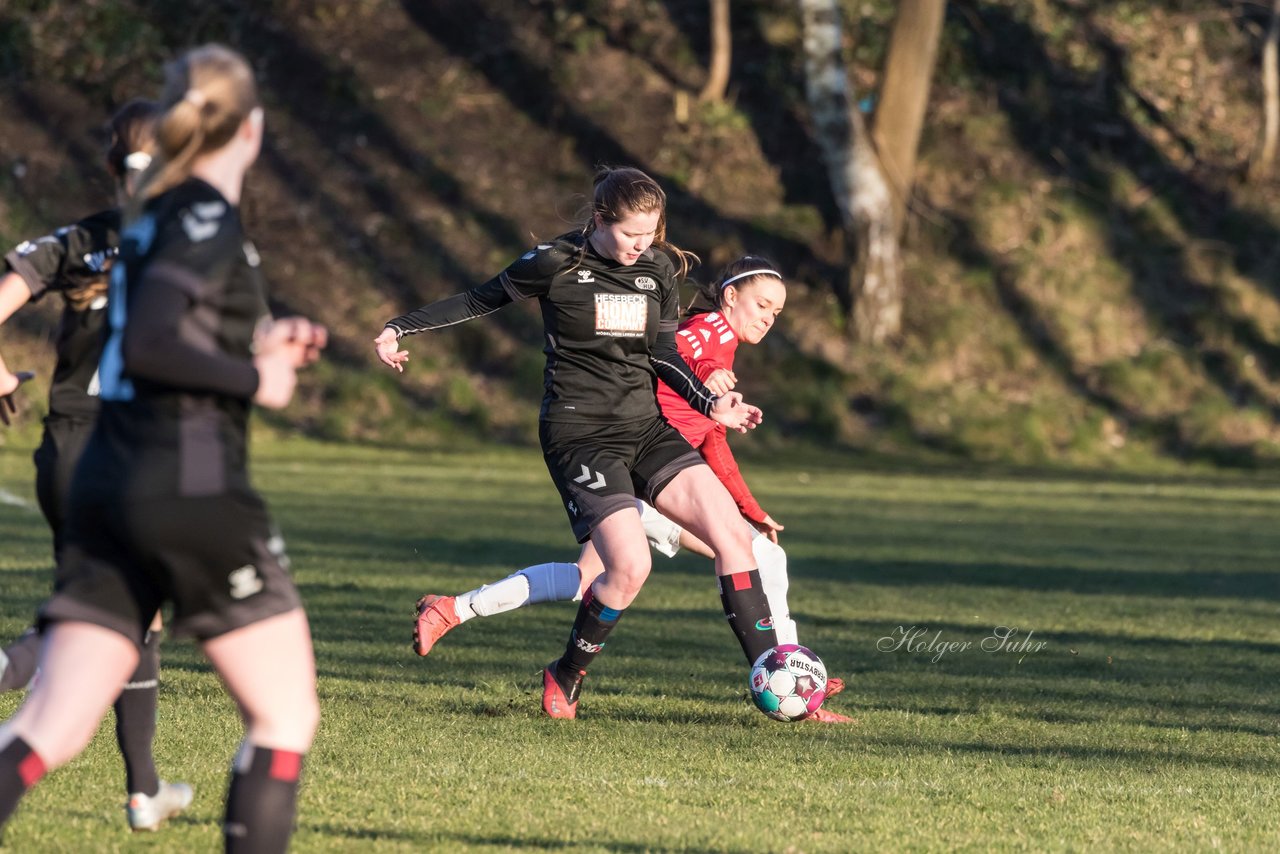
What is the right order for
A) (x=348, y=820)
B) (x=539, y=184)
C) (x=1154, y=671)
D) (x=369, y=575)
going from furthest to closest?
1. (x=539, y=184)
2. (x=369, y=575)
3. (x=1154, y=671)
4. (x=348, y=820)

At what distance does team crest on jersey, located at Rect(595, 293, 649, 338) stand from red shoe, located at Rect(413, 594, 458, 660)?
128 centimetres

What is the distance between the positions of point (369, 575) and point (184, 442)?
25.7 feet

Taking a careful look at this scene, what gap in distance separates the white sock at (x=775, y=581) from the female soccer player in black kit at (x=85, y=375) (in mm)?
2954

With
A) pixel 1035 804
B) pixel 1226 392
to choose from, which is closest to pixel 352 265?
pixel 1226 392

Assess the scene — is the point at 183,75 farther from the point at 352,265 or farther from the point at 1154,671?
the point at 352,265

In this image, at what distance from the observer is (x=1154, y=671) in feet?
27.2

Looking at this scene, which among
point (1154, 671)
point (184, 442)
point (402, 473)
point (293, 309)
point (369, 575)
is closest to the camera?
point (184, 442)

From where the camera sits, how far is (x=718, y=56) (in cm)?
2956

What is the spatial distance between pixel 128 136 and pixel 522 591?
10.4 ft

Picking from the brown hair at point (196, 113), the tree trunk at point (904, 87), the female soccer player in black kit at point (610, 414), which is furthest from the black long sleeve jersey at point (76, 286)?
the tree trunk at point (904, 87)

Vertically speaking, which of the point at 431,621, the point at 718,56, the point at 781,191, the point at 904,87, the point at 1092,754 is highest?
the point at 1092,754

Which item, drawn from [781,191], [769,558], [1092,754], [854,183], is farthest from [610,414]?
[781,191]

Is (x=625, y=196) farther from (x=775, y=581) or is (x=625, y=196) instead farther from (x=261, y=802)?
(x=261, y=802)

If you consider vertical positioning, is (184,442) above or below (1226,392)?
above
